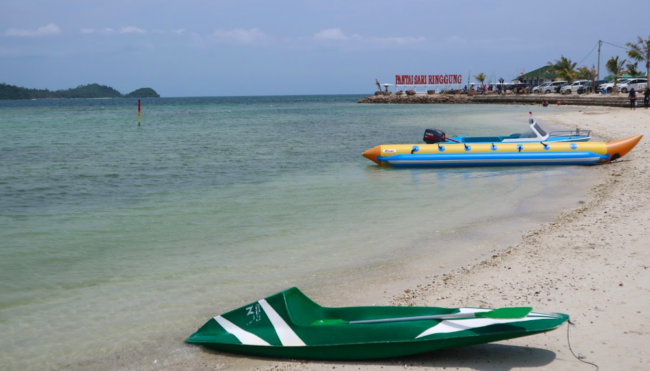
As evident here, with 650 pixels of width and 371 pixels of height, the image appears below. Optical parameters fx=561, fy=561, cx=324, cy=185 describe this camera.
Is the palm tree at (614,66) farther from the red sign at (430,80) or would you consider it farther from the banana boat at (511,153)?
the banana boat at (511,153)

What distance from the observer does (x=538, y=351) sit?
4.34 m

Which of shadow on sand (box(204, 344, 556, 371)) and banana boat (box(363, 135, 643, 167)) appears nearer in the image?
shadow on sand (box(204, 344, 556, 371))

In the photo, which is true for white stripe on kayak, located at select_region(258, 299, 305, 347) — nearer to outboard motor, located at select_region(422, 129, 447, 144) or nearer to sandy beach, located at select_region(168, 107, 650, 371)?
sandy beach, located at select_region(168, 107, 650, 371)

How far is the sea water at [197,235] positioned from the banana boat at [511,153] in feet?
1.56

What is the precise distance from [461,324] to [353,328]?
2.71ft

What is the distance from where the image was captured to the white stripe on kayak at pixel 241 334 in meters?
4.61

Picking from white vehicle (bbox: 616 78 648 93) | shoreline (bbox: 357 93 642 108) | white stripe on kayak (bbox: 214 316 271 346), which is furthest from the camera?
white vehicle (bbox: 616 78 648 93)

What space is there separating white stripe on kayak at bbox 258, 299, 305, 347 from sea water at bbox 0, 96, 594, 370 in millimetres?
760

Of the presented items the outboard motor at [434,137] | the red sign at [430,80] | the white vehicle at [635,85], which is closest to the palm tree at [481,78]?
the red sign at [430,80]

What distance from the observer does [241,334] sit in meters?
4.71

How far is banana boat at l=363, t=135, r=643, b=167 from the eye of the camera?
15.2 metres

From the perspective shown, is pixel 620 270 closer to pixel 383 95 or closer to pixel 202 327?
pixel 202 327

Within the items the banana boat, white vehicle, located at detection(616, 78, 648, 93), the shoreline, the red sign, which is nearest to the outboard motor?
the banana boat

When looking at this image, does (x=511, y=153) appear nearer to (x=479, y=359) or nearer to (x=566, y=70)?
(x=479, y=359)
